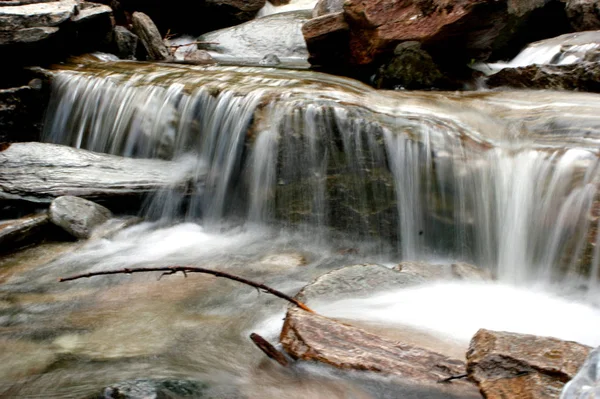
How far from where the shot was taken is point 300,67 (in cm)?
836

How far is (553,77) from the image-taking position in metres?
6.35

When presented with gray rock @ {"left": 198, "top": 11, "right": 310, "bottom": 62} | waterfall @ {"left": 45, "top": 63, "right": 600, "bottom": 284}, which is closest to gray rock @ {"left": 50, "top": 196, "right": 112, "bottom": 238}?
waterfall @ {"left": 45, "top": 63, "right": 600, "bottom": 284}

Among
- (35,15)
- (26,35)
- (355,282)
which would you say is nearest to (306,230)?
(355,282)

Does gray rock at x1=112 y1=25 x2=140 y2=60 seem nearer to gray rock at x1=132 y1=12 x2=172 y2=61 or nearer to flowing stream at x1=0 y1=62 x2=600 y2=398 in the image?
gray rock at x1=132 y1=12 x2=172 y2=61

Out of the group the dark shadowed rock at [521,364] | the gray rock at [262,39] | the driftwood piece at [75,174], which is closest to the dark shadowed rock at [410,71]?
the driftwood piece at [75,174]

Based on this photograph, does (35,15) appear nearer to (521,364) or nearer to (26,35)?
(26,35)

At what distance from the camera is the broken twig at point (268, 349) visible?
3014mm

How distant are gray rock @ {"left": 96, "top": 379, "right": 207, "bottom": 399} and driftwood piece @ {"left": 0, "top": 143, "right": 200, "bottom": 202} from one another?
310 centimetres

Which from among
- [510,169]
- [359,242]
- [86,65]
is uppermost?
[86,65]

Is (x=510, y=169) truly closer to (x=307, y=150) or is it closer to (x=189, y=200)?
(x=307, y=150)

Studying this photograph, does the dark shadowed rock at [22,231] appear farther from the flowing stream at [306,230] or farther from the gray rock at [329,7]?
the gray rock at [329,7]

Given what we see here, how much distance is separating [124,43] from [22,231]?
521cm

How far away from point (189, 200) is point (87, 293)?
1.81 metres

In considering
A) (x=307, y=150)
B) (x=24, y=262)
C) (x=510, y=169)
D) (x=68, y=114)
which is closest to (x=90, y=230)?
(x=24, y=262)
